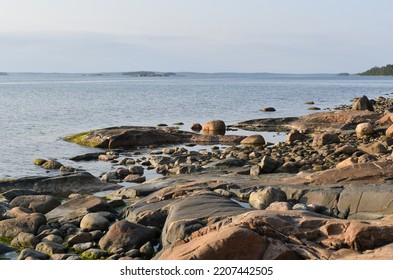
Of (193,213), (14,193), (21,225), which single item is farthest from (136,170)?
(193,213)

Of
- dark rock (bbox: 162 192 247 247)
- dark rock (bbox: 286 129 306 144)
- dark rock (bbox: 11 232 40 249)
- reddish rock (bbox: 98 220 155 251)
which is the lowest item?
dark rock (bbox: 286 129 306 144)

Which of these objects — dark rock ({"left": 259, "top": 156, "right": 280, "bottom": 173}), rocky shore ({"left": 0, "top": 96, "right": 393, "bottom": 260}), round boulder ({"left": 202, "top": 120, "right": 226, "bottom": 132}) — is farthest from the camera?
round boulder ({"left": 202, "top": 120, "right": 226, "bottom": 132})

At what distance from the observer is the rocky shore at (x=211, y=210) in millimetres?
7516

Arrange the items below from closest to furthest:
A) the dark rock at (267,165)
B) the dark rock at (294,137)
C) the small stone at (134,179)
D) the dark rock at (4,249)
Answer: the dark rock at (4,249), the dark rock at (267,165), the small stone at (134,179), the dark rock at (294,137)

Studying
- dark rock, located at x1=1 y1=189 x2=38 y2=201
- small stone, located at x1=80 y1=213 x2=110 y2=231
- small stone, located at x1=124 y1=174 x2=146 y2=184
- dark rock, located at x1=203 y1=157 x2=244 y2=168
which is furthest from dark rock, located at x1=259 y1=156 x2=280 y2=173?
small stone, located at x1=80 y1=213 x2=110 y2=231

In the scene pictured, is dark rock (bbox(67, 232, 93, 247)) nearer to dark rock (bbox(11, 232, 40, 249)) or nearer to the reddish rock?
the reddish rock

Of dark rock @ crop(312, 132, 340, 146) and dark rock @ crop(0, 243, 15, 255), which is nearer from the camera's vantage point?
dark rock @ crop(0, 243, 15, 255)

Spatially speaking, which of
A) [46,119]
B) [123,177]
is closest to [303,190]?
[123,177]

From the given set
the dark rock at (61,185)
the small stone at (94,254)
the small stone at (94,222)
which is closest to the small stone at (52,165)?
the dark rock at (61,185)

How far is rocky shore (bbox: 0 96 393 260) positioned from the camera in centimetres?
752

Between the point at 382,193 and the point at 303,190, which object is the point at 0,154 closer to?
the point at 303,190

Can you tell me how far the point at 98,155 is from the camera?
23422 millimetres

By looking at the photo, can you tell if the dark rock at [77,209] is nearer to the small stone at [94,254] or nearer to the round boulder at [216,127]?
the small stone at [94,254]

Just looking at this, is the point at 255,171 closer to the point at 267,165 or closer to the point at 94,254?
the point at 267,165
